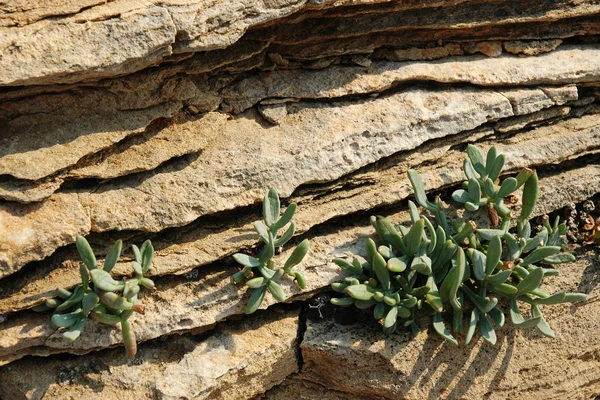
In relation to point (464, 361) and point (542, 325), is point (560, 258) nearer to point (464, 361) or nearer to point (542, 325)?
point (542, 325)

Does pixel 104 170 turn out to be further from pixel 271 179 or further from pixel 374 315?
pixel 374 315

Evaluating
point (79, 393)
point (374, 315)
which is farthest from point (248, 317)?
point (79, 393)

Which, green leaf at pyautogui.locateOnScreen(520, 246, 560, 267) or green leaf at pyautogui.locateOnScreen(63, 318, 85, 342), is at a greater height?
green leaf at pyautogui.locateOnScreen(63, 318, 85, 342)

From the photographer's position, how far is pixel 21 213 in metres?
4.87

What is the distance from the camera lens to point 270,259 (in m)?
5.27

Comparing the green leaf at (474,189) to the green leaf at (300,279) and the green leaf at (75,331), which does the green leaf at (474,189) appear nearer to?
the green leaf at (300,279)

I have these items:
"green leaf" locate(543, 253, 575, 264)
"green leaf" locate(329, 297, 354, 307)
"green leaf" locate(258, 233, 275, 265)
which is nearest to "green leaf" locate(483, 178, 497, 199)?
"green leaf" locate(543, 253, 575, 264)

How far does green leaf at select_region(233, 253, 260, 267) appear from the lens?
16.8 ft

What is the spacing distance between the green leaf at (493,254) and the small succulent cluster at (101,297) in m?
2.42

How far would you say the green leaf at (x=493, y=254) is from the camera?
5.16 meters

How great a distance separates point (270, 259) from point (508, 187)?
6.33ft

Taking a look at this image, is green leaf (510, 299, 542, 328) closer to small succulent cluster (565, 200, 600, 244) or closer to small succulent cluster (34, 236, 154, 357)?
small succulent cluster (565, 200, 600, 244)

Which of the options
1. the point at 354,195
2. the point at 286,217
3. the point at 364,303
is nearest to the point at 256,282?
the point at 286,217

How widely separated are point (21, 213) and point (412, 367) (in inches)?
119
